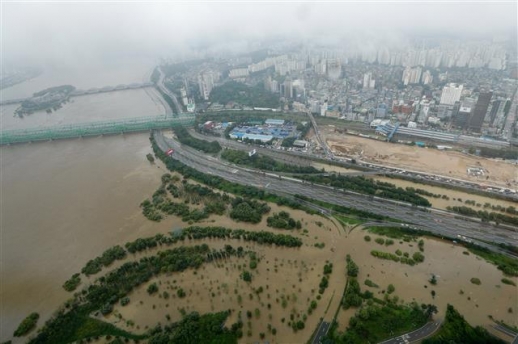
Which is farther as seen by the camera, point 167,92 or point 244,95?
point 167,92

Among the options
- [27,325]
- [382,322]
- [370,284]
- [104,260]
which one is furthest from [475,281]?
[27,325]

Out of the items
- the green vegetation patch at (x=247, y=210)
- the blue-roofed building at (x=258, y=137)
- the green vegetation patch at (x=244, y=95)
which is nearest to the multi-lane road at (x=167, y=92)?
the green vegetation patch at (x=244, y=95)

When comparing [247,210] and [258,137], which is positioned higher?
[258,137]

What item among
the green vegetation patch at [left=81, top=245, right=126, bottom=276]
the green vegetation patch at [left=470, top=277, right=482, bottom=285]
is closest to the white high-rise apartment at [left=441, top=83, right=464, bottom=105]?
the green vegetation patch at [left=470, top=277, right=482, bottom=285]

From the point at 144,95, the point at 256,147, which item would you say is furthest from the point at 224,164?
the point at 144,95

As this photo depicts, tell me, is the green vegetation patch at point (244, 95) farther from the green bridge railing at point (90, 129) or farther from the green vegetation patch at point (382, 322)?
the green vegetation patch at point (382, 322)

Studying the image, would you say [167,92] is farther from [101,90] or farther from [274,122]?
[274,122]

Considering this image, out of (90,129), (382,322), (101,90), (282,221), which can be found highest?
(101,90)
